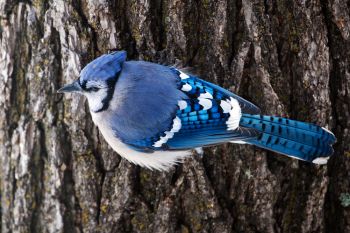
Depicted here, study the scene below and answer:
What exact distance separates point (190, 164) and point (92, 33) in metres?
0.82

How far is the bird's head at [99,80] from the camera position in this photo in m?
2.41

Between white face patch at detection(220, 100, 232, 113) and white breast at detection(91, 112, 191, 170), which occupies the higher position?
white face patch at detection(220, 100, 232, 113)

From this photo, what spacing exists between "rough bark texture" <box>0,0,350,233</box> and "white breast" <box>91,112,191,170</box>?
6 cm

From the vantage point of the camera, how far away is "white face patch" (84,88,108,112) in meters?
2.49

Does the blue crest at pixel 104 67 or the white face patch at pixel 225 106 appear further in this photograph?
the white face patch at pixel 225 106

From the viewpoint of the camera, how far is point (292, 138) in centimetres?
255

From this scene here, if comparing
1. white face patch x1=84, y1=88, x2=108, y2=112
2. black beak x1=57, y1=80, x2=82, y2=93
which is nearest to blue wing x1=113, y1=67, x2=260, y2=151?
white face patch x1=84, y1=88, x2=108, y2=112

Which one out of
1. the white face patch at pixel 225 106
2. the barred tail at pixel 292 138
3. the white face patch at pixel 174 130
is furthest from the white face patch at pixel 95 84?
the barred tail at pixel 292 138

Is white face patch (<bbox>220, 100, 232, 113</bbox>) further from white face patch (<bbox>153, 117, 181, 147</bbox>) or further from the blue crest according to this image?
the blue crest

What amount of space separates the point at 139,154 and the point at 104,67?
1.60ft

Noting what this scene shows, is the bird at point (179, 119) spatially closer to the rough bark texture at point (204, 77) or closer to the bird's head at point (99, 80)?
the bird's head at point (99, 80)

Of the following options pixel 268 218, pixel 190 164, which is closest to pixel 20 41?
pixel 190 164

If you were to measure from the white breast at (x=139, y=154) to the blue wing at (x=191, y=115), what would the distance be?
4cm

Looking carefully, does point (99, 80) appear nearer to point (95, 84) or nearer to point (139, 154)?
point (95, 84)
